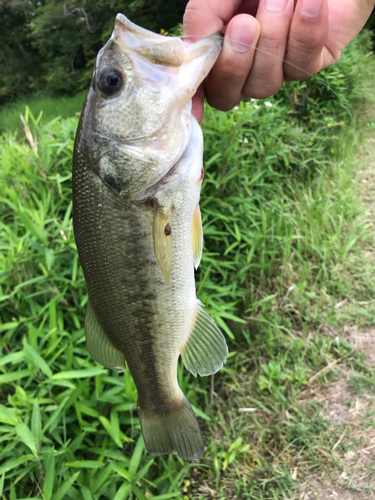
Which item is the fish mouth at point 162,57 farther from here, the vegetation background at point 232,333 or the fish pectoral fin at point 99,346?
the fish pectoral fin at point 99,346

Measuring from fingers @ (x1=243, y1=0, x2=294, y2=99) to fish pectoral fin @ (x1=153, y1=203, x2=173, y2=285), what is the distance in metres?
0.80

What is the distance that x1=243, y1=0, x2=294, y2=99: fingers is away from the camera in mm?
1321

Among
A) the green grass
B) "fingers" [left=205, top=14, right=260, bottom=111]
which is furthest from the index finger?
the green grass

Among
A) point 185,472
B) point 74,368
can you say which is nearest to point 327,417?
point 185,472

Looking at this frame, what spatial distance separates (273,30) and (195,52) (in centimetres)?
42

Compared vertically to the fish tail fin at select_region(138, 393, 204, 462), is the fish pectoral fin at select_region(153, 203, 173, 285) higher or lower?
higher

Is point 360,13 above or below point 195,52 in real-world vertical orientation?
above

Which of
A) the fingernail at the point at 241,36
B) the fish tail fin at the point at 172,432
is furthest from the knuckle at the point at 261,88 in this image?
the fish tail fin at the point at 172,432

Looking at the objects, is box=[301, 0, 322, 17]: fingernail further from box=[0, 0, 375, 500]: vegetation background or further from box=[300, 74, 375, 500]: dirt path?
box=[300, 74, 375, 500]: dirt path

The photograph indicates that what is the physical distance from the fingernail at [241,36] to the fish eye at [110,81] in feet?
1.60

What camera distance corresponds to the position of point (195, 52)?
3.76 feet

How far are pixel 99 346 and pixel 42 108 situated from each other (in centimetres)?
1313

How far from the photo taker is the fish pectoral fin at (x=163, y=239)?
1.19 metres

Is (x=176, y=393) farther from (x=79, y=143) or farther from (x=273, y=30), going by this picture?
(x=273, y=30)
